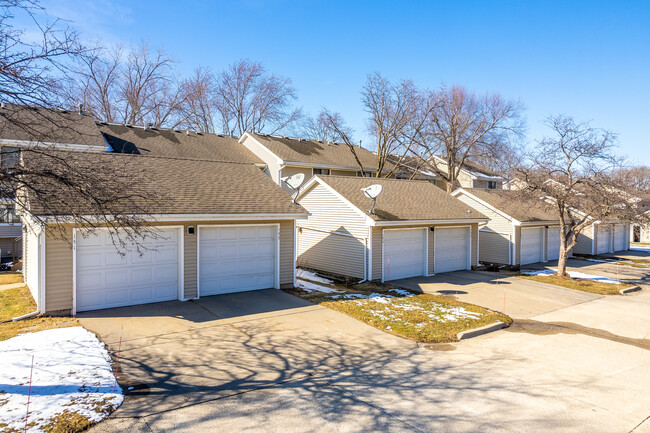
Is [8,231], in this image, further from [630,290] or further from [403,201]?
[630,290]

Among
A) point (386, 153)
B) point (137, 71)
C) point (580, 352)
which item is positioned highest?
point (137, 71)

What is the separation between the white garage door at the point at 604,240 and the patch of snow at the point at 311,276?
799 inches

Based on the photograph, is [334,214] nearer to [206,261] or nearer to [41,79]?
[206,261]

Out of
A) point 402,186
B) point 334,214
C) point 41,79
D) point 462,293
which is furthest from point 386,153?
point 41,79

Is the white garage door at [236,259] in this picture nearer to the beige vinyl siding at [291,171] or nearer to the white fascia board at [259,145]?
the beige vinyl siding at [291,171]

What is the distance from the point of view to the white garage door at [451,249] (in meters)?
17.9

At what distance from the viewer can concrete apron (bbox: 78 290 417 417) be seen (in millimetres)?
6426

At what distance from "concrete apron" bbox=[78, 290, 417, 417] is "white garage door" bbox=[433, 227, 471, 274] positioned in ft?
26.7

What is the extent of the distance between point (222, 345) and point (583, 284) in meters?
14.8

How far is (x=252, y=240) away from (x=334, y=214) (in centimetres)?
491

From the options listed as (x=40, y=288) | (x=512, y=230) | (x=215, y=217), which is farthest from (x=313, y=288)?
(x=512, y=230)

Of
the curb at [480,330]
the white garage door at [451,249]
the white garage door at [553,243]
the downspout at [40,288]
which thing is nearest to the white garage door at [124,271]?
the downspout at [40,288]

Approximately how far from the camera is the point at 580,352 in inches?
341

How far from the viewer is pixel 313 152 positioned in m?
28.9
